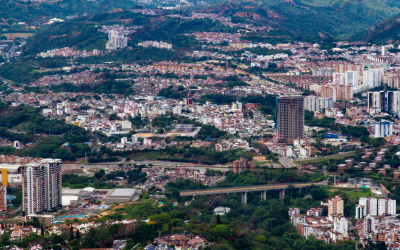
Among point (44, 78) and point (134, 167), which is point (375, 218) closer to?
point (134, 167)

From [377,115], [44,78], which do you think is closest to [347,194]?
[377,115]

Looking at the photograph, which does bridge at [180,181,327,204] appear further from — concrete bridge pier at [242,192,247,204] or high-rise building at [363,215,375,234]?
high-rise building at [363,215,375,234]

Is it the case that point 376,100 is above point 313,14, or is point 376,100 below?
below

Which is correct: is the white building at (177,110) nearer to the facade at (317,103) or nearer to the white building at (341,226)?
the facade at (317,103)

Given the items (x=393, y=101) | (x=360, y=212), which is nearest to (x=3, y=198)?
(x=360, y=212)

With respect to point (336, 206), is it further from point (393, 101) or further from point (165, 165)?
point (393, 101)

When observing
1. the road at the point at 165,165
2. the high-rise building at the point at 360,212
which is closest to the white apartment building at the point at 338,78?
the road at the point at 165,165
